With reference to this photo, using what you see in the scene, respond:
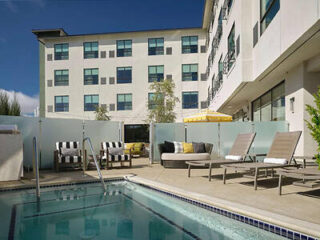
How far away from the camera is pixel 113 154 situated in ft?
31.8

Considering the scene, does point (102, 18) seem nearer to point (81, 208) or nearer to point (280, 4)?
point (280, 4)

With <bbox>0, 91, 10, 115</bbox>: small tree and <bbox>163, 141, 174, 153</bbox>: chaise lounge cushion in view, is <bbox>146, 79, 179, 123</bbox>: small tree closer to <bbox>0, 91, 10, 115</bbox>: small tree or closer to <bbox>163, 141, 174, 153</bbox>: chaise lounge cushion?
<bbox>163, 141, 174, 153</bbox>: chaise lounge cushion

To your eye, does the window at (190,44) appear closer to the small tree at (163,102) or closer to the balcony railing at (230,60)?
the small tree at (163,102)

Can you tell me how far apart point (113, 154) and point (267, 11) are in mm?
6610

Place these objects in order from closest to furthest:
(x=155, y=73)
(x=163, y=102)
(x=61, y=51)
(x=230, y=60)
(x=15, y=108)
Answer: (x=15, y=108)
(x=230, y=60)
(x=163, y=102)
(x=155, y=73)
(x=61, y=51)

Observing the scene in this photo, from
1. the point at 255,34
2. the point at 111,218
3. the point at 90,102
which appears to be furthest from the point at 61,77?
the point at 111,218

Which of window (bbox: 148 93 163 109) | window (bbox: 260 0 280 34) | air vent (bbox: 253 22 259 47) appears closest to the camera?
window (bbox: 260 0 280 34)

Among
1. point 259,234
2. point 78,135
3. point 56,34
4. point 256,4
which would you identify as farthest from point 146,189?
point 56,34

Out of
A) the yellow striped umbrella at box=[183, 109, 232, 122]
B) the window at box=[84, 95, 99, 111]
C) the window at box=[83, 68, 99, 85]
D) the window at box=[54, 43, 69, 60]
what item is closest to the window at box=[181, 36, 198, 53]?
the window at box=[83, 68, 99, 85]

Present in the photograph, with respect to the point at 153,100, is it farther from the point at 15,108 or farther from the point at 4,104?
the point at 4,104

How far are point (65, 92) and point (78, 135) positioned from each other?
670 inches

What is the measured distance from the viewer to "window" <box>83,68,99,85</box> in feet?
84.4

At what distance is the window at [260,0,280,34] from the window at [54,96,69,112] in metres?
20.7

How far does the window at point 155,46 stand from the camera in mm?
25156
